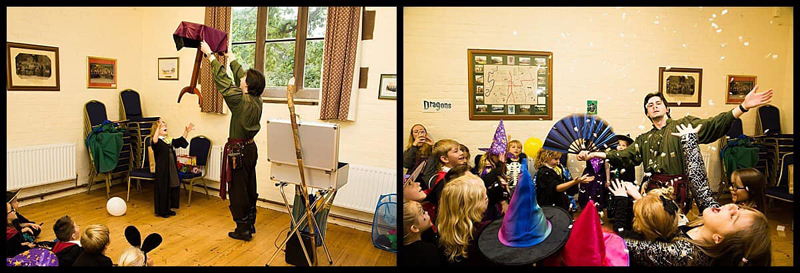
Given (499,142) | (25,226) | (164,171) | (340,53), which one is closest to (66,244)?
(25,226)

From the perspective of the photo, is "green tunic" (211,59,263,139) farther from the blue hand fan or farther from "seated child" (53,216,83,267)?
the blue hand fan

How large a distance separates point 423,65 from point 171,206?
2555 millimetres

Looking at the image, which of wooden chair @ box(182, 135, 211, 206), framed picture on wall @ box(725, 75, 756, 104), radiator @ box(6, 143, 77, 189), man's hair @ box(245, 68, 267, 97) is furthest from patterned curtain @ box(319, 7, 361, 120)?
framed picture on wall @ box(725, 75, 756, 104)

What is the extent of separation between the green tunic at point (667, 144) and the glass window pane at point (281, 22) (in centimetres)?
246

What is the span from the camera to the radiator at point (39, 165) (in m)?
3.12

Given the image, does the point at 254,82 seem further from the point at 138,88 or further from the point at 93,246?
the point at 138,88

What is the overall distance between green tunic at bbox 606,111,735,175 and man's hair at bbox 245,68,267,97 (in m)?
2.19

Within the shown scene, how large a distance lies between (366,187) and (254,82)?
109cm

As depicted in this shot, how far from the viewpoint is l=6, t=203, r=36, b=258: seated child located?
7.54 feet

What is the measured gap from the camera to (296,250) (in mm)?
2744

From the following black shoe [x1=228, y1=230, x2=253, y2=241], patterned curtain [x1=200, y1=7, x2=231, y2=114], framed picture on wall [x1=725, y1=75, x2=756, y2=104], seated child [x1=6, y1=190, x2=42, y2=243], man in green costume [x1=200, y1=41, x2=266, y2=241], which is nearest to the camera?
framed picture on wall [x1=725, y1=75, x2=756, y2=104]

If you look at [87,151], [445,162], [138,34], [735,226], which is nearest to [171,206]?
[87,151]

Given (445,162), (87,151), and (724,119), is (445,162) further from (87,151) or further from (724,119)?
(87,151)

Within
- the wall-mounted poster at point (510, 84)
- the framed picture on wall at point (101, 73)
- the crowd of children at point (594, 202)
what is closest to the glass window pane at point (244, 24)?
the framed picture on wall at point (101, 73)
